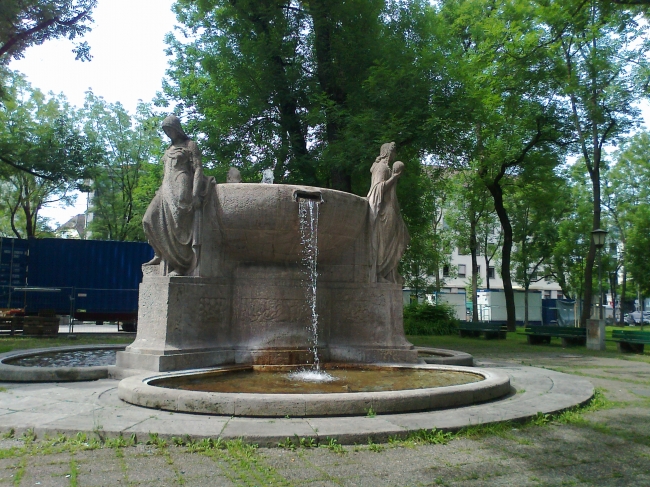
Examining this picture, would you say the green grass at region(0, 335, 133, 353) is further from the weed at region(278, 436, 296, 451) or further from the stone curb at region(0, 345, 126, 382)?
the weed at region(278, 436, 296, 451)

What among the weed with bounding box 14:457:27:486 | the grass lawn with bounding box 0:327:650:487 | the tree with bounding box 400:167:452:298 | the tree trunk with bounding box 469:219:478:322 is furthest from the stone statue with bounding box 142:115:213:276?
the tree trunk with bounding box 469:219:478:322

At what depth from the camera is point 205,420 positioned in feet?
15.3

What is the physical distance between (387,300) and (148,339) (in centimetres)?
351

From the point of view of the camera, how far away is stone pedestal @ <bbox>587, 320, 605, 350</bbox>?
16.7m

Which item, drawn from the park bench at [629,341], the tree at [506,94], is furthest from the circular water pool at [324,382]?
the park bench at [629,341]

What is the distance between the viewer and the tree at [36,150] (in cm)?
2102

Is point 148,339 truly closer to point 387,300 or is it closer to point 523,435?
point 387,300

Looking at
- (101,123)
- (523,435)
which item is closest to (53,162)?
(101,123)

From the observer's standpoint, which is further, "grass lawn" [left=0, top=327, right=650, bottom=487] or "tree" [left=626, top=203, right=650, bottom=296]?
"tree" [left=626, top=203, right=650, bottom=296]

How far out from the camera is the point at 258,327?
806 cm

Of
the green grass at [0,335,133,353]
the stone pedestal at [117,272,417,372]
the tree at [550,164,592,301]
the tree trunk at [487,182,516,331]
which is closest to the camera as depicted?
the stone pedestal at [117,272,417,372]

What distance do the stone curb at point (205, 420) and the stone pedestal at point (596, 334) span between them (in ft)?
38.8

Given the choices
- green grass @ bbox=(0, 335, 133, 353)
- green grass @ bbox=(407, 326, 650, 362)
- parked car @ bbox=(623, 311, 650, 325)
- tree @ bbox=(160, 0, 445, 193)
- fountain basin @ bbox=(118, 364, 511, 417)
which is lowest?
parked car @ bbox=(623, 311, 650, 325)

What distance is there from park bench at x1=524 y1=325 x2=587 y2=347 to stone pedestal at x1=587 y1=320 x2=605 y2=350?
58cm
